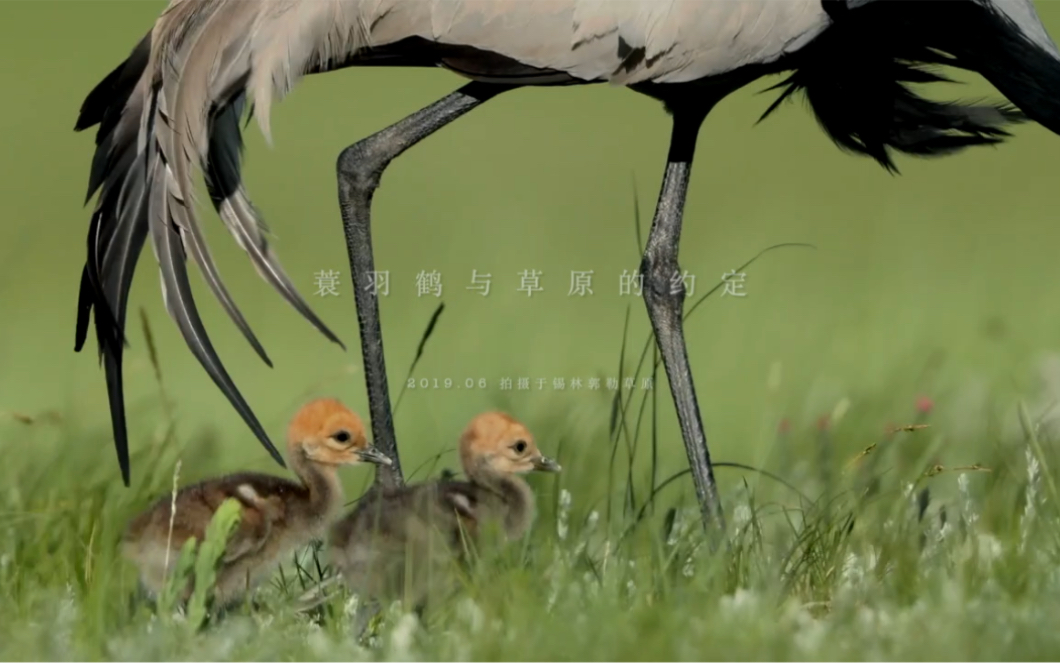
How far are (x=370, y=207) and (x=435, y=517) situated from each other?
28.1 inches

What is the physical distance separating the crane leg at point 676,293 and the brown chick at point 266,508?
701 mm

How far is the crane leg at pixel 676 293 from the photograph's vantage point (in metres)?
3.10

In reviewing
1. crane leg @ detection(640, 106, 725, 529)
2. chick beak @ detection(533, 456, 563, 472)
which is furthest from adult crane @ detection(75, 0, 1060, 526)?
chick beak @ detection(533, 456, 563, 472)

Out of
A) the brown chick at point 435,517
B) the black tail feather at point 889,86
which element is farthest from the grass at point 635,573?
the black tail feather at point 889,86

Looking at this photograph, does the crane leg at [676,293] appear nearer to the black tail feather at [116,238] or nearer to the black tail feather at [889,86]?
the black tail feather at [889,86]

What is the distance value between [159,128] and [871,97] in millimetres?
1469

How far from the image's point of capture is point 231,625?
2.47m

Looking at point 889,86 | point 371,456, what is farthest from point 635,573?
point 889,86

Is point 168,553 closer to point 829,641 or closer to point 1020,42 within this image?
point 829,641

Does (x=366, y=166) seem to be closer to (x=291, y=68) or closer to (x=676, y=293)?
(x=291, y=68)

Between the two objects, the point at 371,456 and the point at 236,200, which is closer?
the point at 371,456

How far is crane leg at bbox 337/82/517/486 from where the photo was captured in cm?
295

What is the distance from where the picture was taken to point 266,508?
2.62 meters

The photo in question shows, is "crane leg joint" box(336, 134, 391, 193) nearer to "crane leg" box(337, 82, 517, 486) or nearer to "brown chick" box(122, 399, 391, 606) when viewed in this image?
"crane leg" box(337, 82, 517, 486)
